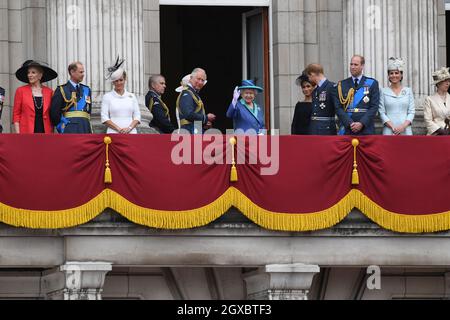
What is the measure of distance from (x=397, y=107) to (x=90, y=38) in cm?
605

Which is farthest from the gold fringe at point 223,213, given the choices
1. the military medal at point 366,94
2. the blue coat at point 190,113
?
the military medal at point 366,94

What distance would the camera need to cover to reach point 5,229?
3947 centimetres

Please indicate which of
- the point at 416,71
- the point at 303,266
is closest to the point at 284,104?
the point at 416,71

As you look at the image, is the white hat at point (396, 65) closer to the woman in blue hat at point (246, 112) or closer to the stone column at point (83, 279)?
the woman in blue hat at point (246, 112)

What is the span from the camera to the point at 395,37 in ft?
147

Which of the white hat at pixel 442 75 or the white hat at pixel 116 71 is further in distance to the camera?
the white hat at pixel 442 75

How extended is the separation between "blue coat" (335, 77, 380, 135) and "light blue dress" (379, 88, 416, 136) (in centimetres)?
35

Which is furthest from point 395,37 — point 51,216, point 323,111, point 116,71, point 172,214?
point 51,216

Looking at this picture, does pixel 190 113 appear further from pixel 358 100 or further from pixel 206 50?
pixel 206 50

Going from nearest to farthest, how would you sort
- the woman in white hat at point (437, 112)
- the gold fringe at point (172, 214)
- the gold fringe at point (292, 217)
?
the gold fringe at point (172, 214) < the gold fringe at point (292, 217) < the woman in white hat at point (437, 112)

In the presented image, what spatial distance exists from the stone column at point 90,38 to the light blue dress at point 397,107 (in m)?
4.67

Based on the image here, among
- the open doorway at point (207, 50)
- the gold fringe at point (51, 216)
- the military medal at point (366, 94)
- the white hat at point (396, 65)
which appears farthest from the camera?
the open doorway at point (207, 50)

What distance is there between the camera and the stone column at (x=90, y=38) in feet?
143
